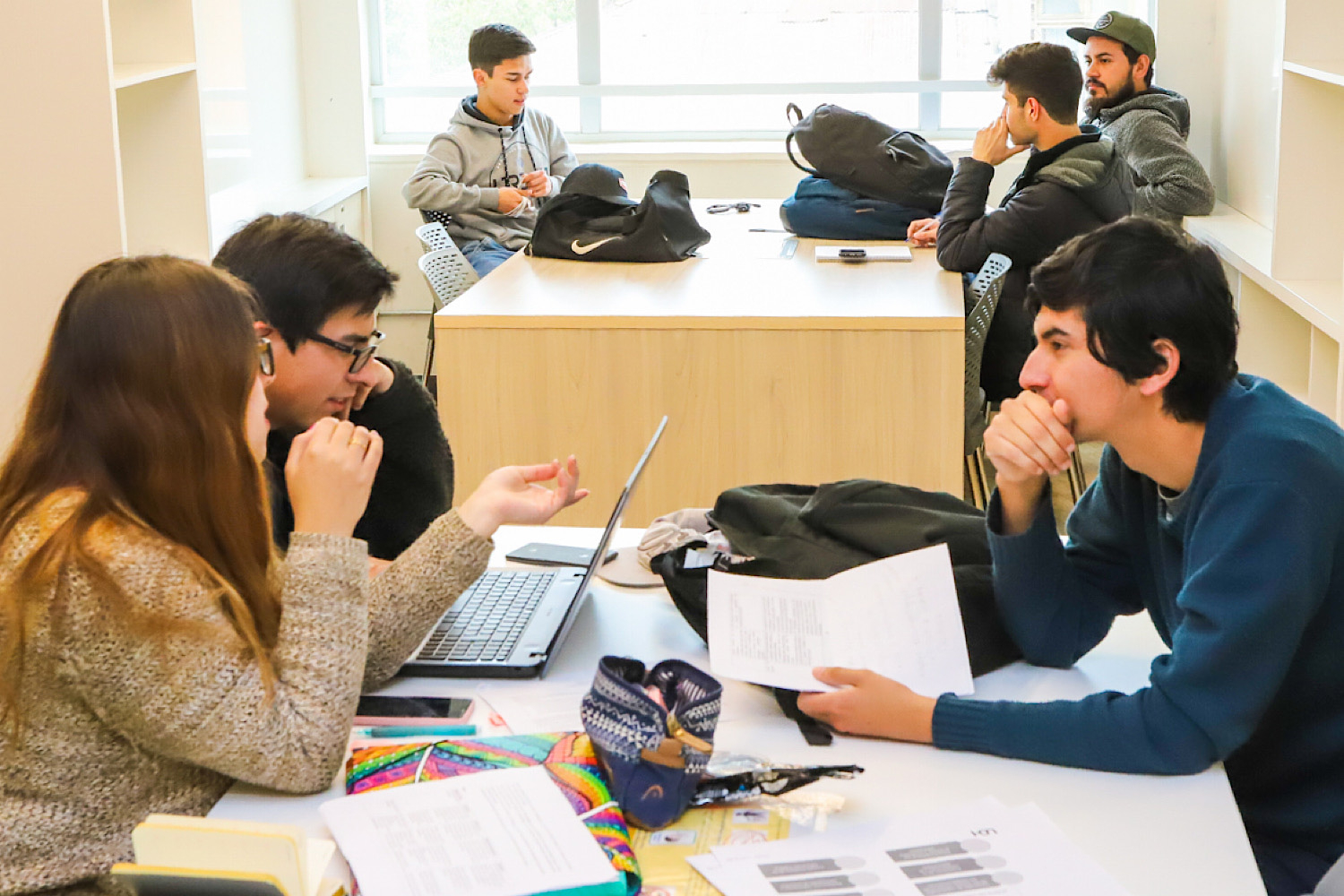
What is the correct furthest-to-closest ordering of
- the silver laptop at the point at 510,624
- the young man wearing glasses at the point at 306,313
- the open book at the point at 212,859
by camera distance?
the young man wearing glasses at the point at 306,313, the silver laptop at the point at 510,624, the open book at the point at 212,859

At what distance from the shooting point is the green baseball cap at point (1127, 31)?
4855 mm

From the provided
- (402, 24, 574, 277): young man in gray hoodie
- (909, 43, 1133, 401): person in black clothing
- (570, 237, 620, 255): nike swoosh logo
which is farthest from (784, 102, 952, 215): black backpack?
(402, 24, 574, 277): young man in gray hoodie

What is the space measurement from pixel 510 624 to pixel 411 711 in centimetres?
24

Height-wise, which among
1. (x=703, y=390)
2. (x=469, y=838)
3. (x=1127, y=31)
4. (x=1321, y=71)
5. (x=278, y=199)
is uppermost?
(x=1127, y=31)

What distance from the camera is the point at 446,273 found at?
3945 mm

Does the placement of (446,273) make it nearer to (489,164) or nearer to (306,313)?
(489,164)

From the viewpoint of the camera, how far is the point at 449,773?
122cm

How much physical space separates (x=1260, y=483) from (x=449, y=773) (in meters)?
0.77

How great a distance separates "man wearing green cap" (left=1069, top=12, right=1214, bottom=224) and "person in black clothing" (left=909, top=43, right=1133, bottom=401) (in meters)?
1.06

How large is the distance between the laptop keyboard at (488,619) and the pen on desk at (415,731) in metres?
0.16

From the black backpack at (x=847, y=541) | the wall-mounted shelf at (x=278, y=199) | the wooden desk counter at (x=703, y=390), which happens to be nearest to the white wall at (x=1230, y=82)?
the wooden desk counter at (x=703, y=390)

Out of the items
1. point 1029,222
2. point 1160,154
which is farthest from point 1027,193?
point 1160,154

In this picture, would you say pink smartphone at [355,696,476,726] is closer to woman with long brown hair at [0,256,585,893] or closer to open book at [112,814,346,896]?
woman with long brown hair at [0,256,585,893]

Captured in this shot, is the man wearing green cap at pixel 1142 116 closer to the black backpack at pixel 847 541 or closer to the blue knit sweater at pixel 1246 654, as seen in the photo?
the black backpack at pixel 847 541
